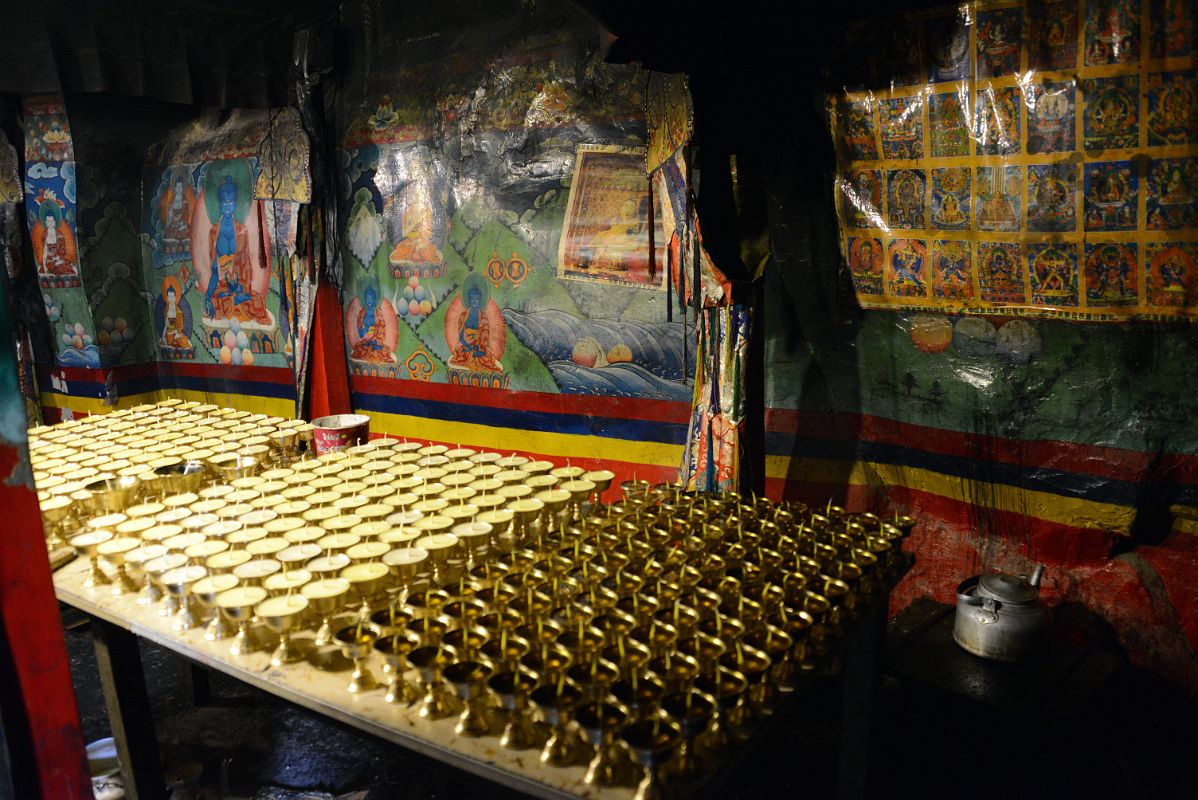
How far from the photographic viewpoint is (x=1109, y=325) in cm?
321

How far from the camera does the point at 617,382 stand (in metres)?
4.84

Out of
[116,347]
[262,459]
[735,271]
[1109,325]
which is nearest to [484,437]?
[262,459]

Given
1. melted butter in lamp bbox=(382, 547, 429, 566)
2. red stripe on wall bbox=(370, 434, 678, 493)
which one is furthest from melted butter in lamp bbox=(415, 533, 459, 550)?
red stripe on wall bbox=(370, 434, 678, 493)

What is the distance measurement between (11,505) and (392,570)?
0.91m

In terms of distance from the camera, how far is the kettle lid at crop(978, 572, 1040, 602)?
3027mm

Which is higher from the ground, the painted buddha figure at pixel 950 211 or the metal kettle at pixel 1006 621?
the painted buddha figure at pixel 950 211

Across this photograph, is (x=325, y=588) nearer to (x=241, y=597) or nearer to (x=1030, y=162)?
(x=241, y=597)

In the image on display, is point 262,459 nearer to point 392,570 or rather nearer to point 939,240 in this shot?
point 392,570

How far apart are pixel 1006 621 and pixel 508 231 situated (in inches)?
142

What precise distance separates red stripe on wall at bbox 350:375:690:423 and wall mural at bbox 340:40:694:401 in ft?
0.18

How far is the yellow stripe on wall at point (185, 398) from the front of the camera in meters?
7.06

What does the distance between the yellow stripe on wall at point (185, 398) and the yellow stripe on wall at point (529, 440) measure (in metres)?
1.23

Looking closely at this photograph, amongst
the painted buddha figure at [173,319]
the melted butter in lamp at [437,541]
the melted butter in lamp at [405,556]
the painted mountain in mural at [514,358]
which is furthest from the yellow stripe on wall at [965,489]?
the painted buddha figure at [173,319]

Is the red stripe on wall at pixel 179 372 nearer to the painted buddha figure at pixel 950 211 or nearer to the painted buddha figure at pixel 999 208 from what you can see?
the painted buddha figure at pixel 950 211
